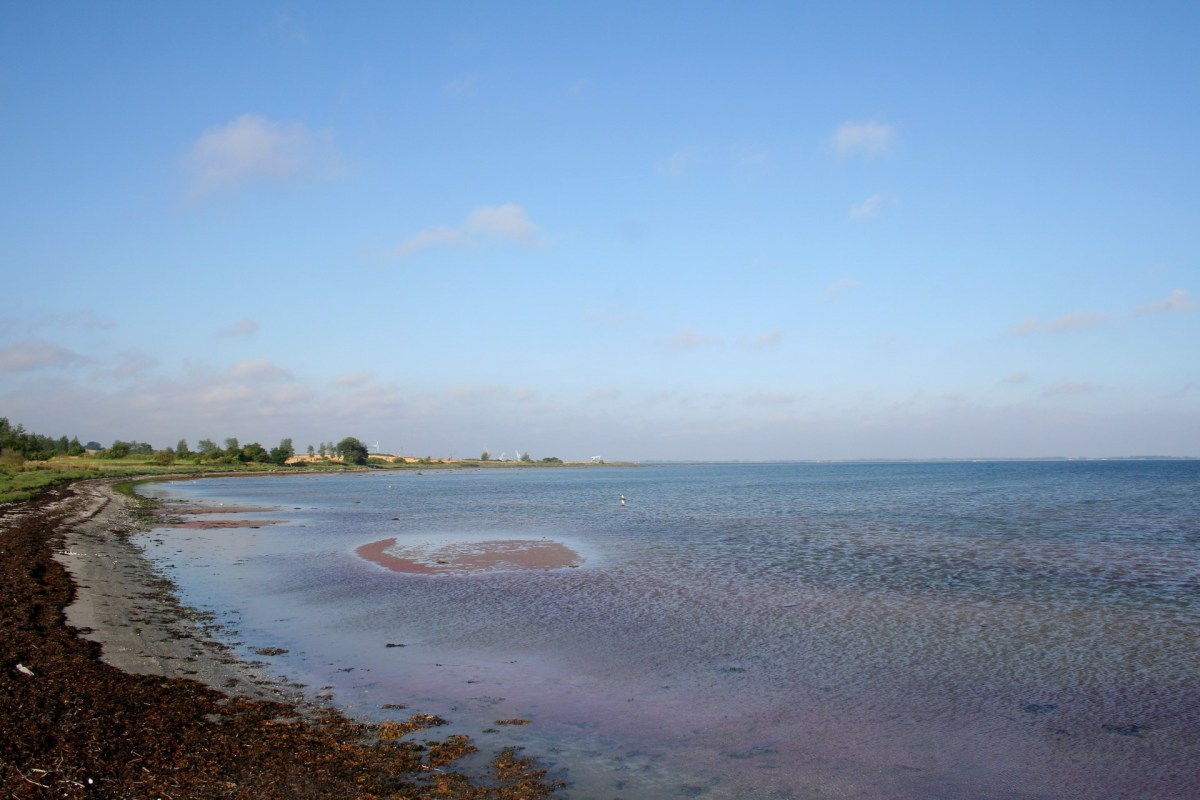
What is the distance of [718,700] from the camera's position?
39.5ft

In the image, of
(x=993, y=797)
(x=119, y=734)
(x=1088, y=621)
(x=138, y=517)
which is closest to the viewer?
(x=993, y=797)

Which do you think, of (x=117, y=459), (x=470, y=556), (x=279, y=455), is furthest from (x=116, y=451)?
(x=470, y=556)

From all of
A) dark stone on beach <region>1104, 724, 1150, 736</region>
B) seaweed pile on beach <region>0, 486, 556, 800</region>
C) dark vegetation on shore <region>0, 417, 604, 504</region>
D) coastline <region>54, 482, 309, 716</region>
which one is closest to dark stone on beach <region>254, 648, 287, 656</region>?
coastline <region>54, 482, 309, 716</region>

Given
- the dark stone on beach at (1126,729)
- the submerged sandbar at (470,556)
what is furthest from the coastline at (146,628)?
the dark stone on beach at (1126,729)

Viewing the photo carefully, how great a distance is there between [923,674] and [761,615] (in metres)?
5.45

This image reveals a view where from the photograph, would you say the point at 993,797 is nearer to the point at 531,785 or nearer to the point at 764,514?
the point at 531,785

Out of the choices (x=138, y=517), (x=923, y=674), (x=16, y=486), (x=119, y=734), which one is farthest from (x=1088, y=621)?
(x=16, y=486)

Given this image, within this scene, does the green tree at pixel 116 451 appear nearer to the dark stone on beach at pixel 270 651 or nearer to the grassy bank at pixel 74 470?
the grassy bank at pixel 74 470

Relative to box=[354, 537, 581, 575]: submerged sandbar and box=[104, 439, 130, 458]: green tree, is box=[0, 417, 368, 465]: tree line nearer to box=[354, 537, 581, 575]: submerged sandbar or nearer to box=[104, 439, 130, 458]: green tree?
box=[104, 439, 130, 458]: green tree

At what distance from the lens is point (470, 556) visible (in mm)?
29984

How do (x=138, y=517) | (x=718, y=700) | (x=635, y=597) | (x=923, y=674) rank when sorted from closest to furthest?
(x=718, y=700), (x=923, y=674), (x=635, y=597), (x=138, y=517)

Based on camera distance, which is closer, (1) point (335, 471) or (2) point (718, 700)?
(2) point (718, 700)

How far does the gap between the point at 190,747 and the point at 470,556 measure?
69.6 feet

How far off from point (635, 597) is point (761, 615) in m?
3.87
